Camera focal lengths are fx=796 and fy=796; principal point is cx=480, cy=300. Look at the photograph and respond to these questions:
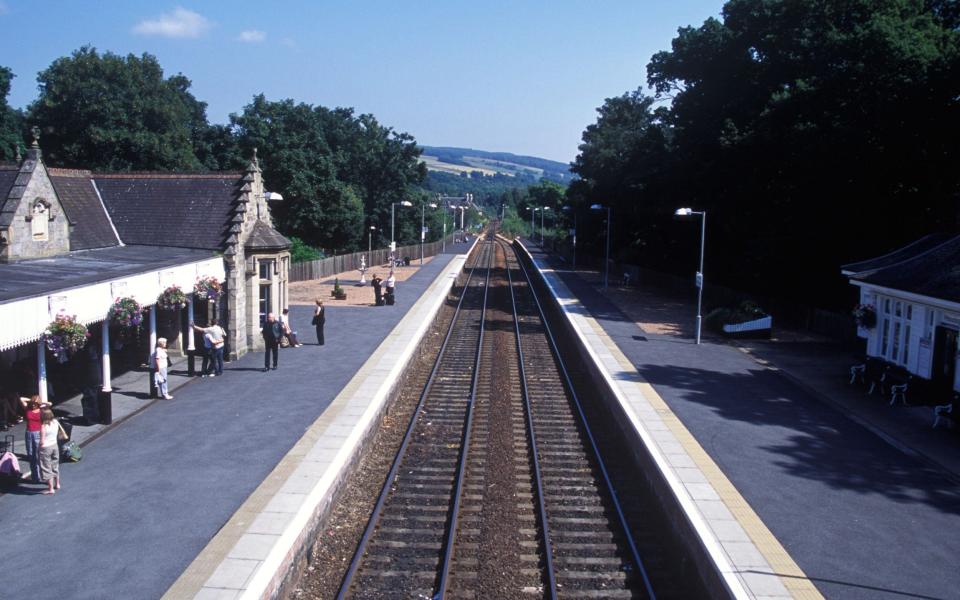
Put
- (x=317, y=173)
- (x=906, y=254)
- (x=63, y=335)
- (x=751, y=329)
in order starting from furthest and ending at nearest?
(x=317, y=173) < (x=751, y=329) < (x=906, y=254) < (x=63, y=335)

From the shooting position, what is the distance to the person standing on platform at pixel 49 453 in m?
11.5

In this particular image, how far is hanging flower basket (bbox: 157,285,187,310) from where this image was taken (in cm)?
1842

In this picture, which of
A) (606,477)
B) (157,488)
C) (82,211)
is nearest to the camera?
(157,488)

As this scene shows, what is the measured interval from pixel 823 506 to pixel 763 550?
92.7 inches

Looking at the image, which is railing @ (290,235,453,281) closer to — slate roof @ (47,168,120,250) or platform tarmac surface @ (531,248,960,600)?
slate roof @ (47,168,120,250)

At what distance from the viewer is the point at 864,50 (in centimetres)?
3009

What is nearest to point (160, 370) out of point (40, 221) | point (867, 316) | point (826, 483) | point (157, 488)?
point (40, 221)

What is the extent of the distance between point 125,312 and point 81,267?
2.75 m

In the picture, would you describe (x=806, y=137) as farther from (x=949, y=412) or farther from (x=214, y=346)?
(x=214, y=346)

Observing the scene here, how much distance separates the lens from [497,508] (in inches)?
505

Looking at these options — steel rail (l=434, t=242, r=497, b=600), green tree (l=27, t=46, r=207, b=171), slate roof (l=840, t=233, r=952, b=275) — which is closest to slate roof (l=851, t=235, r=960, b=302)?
slate roof (l=840, t=233, r=952, b=275)

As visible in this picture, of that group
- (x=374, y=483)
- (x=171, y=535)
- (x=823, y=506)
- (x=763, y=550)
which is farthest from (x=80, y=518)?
(x=823, y=506)

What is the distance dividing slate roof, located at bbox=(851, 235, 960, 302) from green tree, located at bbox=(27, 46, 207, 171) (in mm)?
46832

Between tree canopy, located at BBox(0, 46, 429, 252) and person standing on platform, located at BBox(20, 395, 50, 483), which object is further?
tree canopy, located at BBox(0, 46, 429, 252)
